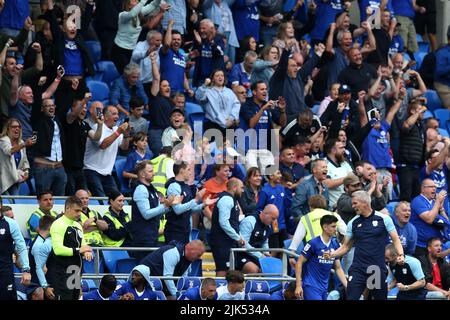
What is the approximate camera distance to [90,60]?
1898 cm

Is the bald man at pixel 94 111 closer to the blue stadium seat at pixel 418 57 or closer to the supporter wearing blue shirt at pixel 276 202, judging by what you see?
the supporter wearing blue shirt at pixel 276 202

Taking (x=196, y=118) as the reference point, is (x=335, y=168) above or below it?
below

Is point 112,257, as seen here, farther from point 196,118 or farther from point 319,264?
point 196,118

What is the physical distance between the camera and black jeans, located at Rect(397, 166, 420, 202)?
64.7 ft

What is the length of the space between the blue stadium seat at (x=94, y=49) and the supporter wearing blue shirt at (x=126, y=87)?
1195 millimetres

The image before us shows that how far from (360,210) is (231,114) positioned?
13.7 ft

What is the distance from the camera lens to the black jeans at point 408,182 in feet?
64.7

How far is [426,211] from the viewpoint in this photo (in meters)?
18.1

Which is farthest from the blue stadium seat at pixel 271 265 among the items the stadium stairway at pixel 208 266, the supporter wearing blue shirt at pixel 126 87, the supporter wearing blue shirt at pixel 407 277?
the supporter wearing blue shirt at pixel 126 87

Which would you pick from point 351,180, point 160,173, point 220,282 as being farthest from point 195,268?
point 351,180

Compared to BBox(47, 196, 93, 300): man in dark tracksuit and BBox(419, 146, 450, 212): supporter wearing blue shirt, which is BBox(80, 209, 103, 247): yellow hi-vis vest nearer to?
BBox(47, 196, 93, 300): man in dark tracksuit

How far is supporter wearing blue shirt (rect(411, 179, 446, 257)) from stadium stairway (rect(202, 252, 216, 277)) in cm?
244

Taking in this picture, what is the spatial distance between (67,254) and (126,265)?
1.60 meters
